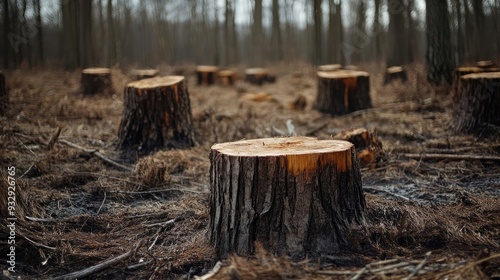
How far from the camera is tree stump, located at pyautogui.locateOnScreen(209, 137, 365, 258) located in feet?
9.20

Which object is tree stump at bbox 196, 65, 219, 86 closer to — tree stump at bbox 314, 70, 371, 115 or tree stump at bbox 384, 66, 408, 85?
tree stump at bbox 384, 66, 408, 85

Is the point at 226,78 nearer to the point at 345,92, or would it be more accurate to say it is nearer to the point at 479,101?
the point at 345,92

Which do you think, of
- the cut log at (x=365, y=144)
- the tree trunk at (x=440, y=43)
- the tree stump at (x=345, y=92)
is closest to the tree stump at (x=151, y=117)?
the cut log at (x=365, y=144)

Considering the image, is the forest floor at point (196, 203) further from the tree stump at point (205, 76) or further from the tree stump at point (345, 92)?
the tree stump at point (205, 76)

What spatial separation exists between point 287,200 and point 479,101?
4.46m

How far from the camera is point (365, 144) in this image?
532 cm

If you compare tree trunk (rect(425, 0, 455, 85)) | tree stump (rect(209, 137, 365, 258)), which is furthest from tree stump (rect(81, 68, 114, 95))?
tree stump (rect(209, 137, 365, 258))

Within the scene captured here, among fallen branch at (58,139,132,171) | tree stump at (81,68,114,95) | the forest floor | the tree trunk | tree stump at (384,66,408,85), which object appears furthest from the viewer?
tree stump at (384,66,408,85)

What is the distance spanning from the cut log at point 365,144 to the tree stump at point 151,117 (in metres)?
2.30

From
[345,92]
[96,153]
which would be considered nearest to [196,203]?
[96,153]

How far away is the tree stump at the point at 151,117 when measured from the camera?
6.07 m

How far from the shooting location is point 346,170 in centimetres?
294

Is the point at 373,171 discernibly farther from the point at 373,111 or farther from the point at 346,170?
the point at 373,111

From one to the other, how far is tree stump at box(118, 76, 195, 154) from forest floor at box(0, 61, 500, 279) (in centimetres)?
34
